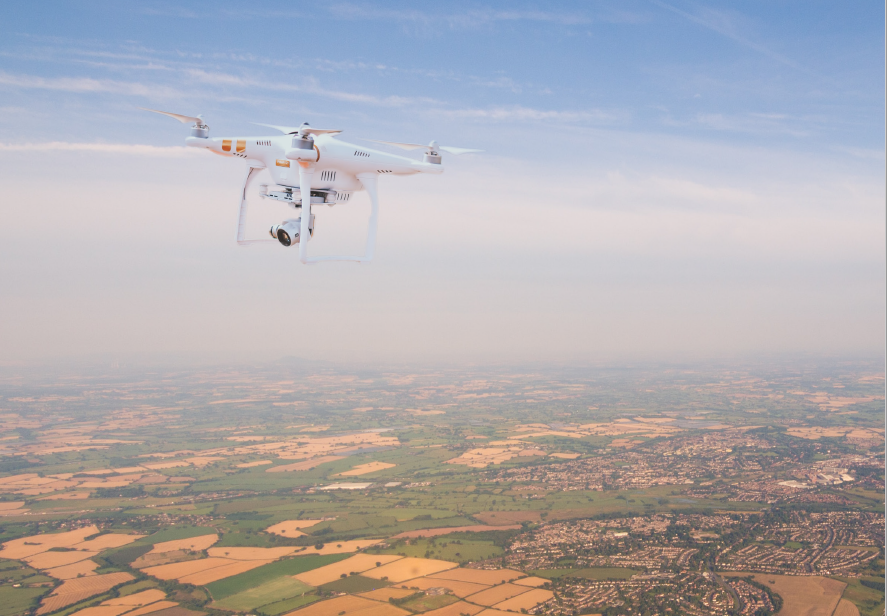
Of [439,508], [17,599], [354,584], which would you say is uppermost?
[354,584]

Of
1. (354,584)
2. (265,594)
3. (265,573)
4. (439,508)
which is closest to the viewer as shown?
(265,594)

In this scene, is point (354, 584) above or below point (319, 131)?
below

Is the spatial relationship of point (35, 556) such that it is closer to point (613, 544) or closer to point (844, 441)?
point (613, 544)

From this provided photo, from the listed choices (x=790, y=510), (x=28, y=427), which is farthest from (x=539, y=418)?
(x=28, y=427)

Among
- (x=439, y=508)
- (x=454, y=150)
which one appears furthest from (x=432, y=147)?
(x=439, y=508)

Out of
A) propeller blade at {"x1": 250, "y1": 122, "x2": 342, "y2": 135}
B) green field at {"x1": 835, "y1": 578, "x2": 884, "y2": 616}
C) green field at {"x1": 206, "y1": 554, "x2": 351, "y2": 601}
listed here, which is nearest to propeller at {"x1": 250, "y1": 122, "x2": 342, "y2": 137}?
propeller blade at {"x1": 250, "y1": 122, "x2": 342, "y2": 135}

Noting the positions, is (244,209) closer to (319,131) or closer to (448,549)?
(319,131)
